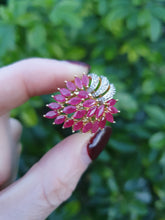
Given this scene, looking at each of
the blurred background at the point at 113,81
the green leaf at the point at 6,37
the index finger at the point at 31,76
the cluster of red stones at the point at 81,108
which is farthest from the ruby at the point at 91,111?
the green leaf at the point at 6,37

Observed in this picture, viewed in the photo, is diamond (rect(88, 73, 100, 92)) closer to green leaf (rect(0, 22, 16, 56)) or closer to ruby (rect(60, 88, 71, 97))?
ruby (rect(60, 88, 71, 97))

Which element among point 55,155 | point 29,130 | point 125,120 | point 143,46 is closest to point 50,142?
point 29,130

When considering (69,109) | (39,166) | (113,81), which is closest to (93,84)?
(69,109)

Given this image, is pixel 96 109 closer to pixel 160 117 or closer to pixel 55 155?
pixel 55 155

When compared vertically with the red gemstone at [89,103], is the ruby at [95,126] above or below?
below

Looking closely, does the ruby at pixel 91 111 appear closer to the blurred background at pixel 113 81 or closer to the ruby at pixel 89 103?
the ruby at pixel 89 103

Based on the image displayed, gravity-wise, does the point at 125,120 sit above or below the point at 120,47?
below
